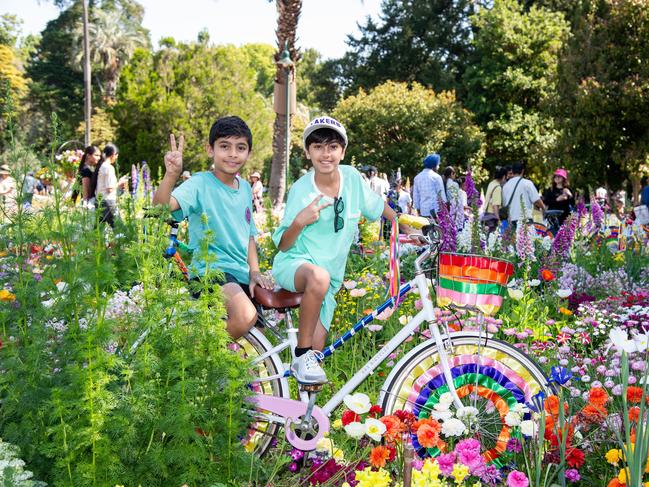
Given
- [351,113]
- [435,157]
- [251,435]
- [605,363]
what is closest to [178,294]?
[251,435]

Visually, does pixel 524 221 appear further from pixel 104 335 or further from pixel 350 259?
pixel 104 335

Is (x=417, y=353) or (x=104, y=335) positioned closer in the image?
(x=104, y=335)

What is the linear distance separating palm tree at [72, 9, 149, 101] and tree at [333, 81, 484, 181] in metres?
28.4

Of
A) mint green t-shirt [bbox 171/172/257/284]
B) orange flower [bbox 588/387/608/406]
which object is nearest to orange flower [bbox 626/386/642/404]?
orange flower [bbox 588/387/608/406]

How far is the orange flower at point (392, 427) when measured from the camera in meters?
2.29

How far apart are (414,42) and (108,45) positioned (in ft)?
90.6

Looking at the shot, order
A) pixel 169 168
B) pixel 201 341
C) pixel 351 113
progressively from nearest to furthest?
pixel 201 341, pixel 169 168, pixel 351 113

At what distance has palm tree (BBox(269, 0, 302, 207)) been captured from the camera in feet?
49.7

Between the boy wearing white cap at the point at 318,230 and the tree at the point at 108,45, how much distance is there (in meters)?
50.1

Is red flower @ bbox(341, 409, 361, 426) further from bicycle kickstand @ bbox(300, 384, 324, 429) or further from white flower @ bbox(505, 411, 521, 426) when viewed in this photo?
white flower @ bbox(505, 411, 521, 426)

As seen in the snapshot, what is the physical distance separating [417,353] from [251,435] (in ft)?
3.12

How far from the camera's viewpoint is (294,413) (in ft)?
9.91

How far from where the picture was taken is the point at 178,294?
2418 millimetres

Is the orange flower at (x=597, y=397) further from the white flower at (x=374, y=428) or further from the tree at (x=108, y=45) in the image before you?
the tree at (x=108, y=45)
